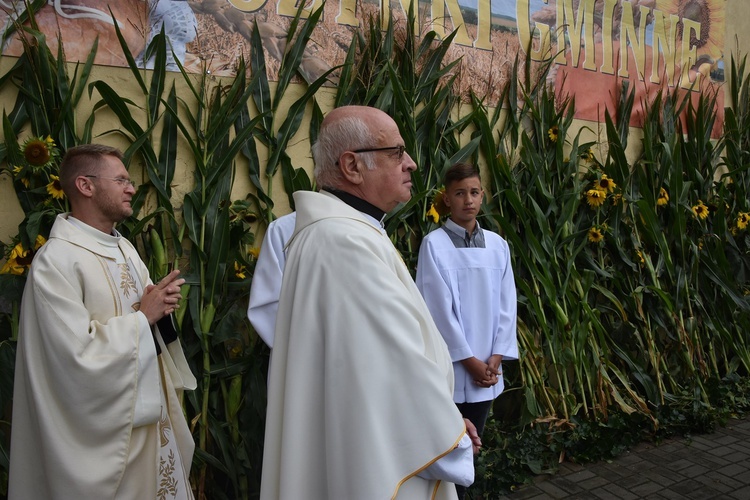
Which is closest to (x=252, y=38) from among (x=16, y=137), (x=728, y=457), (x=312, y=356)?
(x=16, y=137)

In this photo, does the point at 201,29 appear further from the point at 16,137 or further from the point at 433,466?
the point at 433,466

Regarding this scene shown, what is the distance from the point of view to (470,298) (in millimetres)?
2705

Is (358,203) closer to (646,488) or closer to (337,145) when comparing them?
(337,145)

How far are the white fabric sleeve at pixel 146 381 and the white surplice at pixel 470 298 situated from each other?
125 cm

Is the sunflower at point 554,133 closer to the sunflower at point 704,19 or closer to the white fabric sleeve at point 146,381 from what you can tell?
the sunflower at point 704,19

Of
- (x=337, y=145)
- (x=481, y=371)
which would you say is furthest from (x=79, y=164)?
(x=481, y=371)

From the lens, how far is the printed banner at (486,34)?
2835mm

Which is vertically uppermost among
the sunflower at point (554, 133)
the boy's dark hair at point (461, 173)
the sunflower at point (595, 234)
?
the sunflower at point (554, 133)

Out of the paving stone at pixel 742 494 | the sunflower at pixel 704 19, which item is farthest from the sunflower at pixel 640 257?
the sunflower at pixel 704 19

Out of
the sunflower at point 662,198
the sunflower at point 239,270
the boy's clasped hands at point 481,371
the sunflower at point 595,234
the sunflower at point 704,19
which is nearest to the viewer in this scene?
the boy's clasped hands at point 481,371

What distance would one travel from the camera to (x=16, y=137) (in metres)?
2.56

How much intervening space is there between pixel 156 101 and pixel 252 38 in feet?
2.16

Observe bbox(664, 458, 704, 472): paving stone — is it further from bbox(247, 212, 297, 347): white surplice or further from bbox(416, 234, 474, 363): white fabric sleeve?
bbox(247, 212, 297, 347): white surplice

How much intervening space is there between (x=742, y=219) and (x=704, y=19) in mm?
1831
